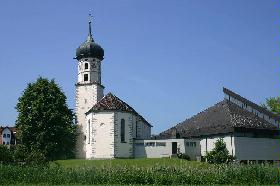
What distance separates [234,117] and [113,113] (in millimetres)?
16764

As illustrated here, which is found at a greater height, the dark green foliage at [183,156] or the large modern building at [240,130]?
the large modern building at [240,130]

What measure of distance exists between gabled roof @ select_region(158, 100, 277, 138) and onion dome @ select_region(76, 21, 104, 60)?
1696 centimetres

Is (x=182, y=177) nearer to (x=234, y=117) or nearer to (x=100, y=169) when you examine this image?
(x=100, y=169)

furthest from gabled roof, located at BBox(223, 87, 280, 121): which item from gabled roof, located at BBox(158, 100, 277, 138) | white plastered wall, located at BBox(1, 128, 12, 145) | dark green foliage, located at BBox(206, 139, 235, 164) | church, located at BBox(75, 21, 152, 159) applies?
white plastered wall, located at BBox(1, 128, 12, 145)

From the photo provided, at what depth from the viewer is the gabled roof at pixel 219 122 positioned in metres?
52.0

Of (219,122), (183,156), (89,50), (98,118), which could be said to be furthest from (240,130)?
(89,50)

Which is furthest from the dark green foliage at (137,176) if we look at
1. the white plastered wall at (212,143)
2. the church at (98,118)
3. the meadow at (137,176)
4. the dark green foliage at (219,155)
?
the church at (98,118)

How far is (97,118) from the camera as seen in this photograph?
58.9 m

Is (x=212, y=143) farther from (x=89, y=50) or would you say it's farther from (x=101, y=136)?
(x=89, y=50)

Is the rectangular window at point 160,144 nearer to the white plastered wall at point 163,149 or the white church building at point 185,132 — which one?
the white church building at point 185,132

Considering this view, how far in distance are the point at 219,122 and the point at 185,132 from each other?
294 inches

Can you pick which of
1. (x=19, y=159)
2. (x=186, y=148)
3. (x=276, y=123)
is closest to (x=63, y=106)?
(x=186, y=148)

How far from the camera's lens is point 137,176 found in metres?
30.3

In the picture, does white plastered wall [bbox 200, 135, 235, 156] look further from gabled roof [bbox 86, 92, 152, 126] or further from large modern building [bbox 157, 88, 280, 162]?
gabled roof [bbox 86, 92, 152, 126]
